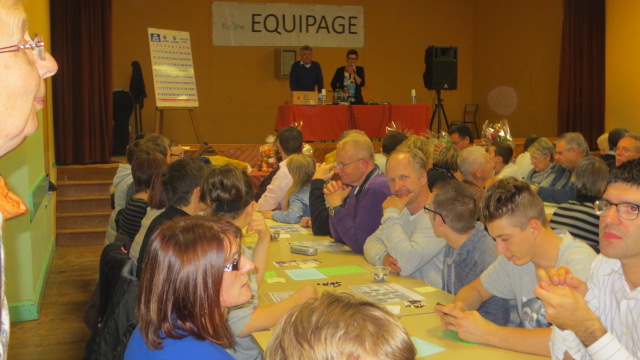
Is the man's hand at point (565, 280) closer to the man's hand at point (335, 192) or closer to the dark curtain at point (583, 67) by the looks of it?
the man's hand at point (335, 192)

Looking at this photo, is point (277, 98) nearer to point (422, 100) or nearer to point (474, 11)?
point (422, 100)

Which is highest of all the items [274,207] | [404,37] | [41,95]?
[404,37]

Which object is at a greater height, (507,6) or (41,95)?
(507,6)

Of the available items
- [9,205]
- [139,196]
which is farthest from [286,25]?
[9,205]

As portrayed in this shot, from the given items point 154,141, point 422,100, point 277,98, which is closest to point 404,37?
point 422,100

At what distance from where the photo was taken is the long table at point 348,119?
9711 mm

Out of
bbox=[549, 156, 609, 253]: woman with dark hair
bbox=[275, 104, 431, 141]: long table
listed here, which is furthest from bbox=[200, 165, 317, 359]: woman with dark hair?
bbox=[275, 104, 431, 141]: long table

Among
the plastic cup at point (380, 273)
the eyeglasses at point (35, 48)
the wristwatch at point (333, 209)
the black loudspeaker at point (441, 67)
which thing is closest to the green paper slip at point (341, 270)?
the plastic cup at point (380, 273)

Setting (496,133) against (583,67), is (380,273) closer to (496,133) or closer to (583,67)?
(496,133)

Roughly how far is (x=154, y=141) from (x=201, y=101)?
748 cm

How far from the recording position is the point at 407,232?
131 inches

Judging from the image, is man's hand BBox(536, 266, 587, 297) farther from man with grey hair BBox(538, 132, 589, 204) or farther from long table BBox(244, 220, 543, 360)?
man with grey hair BBox(538, 132, 589, 204)

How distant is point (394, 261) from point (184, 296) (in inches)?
66.5

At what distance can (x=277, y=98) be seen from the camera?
13102 mm
